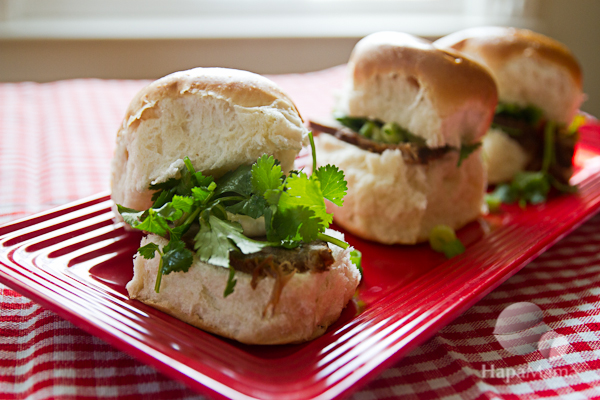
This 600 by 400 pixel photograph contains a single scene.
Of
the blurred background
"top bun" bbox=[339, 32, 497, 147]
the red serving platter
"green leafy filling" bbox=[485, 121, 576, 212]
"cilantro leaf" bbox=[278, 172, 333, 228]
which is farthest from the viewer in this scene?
the blurred background

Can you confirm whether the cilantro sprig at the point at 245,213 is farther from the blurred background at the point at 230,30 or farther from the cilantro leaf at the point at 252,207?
the blurred background at the point at 230,30

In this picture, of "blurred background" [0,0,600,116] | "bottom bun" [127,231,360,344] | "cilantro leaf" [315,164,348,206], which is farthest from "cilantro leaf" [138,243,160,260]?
→ "blurred background" [0,0,600,116]

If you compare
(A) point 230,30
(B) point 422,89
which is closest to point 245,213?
(B) point 422,89

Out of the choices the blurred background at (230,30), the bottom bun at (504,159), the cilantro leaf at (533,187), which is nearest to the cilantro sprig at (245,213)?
the cilantro leaf at (533,187)

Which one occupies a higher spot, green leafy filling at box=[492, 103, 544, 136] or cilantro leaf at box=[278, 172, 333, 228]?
cilantro leaf at box=[278, 172, 333, 228]

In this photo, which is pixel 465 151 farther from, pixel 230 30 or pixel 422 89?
pixel 230 30

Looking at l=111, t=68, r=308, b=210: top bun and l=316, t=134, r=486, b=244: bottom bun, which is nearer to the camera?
l=111, t=68, r=308, b=210: top bun

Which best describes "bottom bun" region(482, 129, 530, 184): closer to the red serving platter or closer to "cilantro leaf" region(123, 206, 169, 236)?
the red serving platter
